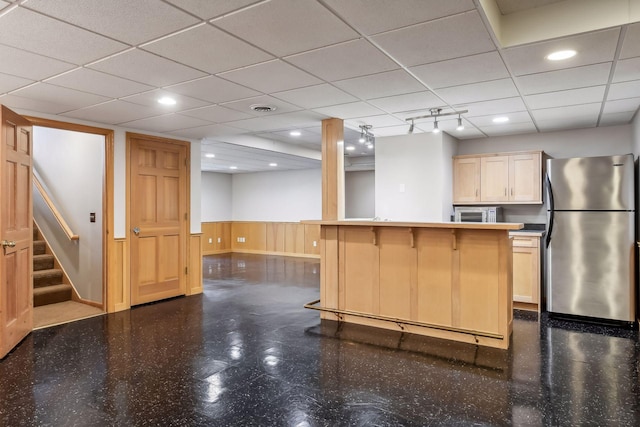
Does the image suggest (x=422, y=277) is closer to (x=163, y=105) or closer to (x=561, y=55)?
(x=561, y=55)

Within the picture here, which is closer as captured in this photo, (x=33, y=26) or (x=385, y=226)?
(x=33, y=26)

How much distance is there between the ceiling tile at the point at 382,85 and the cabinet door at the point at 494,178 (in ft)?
8.44

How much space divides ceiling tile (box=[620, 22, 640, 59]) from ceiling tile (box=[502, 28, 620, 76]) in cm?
5

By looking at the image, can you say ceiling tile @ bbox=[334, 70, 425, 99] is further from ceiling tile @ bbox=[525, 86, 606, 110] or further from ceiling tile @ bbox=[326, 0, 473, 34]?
ceiling tile @ bbox=[525, 86, 606, 110]

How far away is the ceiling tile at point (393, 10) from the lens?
6.92 feet

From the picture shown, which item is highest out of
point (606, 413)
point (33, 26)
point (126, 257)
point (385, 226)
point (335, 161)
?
point (33, 26)

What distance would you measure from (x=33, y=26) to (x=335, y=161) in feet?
10.3

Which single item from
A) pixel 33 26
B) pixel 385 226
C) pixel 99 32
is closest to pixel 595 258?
pixel 385 226

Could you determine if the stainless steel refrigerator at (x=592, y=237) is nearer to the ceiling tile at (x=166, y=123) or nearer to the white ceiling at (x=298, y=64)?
the white ceiling at (x=298, y=64)

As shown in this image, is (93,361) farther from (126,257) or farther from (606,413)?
(606,413)

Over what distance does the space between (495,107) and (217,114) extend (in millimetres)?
3023

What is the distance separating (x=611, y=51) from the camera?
108 inches

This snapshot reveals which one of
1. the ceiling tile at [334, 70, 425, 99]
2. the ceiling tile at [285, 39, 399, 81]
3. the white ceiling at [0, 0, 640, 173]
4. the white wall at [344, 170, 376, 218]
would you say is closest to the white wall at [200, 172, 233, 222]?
the white wall at [344, 170, 376, 218]

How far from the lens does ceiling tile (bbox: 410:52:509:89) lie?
115 inches
